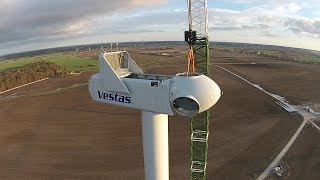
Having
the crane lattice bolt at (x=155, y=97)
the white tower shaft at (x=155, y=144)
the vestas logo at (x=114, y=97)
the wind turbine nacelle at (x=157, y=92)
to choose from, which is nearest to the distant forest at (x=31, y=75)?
the vestas logo at (x=114, y=97)

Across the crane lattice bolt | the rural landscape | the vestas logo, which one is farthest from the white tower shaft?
the rural landscape

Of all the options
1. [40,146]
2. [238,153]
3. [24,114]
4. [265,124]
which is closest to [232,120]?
[265,124]

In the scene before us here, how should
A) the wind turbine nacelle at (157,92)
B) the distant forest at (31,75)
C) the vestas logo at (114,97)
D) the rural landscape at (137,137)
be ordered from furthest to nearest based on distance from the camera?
1. the distant forest at (31,75)
2. the rural landscape at (137,137)
3. the vestas logo at (114,97)
4. the wind turbine nacelle at (157,92)

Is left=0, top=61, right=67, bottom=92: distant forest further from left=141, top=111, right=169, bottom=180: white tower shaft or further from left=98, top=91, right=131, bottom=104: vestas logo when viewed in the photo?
left=141, top=111, right=169, bottom=180: white tower shaft

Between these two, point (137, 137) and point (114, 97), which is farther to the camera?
point (137, 137)

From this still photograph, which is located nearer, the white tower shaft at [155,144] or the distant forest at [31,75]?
the white tower shaft at [155,144]

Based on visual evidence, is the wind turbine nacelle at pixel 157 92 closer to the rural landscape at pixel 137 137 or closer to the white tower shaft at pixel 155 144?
the white tower shaft at pixel 155 144

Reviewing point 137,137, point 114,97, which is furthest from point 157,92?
point 137,137

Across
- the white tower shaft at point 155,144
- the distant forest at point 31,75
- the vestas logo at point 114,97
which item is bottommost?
the distant forest at point 31,75

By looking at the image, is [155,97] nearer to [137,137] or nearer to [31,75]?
[137,137]
